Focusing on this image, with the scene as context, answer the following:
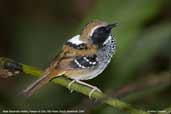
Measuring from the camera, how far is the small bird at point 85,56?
1.02 metres

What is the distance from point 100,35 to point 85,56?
63mm

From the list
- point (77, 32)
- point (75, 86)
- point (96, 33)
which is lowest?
point (75, 86)

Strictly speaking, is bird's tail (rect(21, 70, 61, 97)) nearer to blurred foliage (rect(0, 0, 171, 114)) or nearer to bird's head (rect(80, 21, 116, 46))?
bird's head (rect(80, 21, 116, 46))

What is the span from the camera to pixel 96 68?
1037 mm

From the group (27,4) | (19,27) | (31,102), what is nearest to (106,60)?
(31,102)

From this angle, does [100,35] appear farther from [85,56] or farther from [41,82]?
[41,82]

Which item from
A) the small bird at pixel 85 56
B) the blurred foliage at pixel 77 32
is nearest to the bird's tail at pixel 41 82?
the small bird at pixel 85 56

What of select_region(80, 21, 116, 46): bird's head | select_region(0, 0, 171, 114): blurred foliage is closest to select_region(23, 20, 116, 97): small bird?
select_region(80, 21, 116, 46): bird's head

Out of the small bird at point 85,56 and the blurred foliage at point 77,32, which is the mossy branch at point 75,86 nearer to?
the small bird at point 85,56

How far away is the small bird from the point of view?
1019 mm

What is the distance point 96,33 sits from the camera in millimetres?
1026

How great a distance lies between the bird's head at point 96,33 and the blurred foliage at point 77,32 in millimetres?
425

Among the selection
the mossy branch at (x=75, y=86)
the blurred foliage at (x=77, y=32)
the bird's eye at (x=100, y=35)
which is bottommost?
the mossy branch at (x=75, y=86)

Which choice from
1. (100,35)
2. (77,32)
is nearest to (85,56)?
(100,35)
